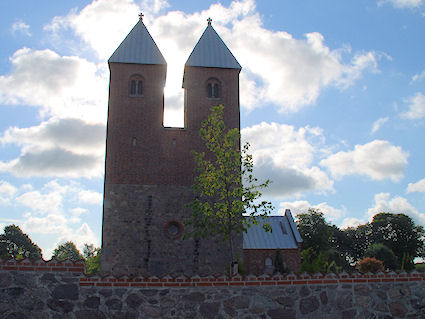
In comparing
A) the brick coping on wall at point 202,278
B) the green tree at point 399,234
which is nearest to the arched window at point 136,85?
the brick coping on wall at point 202,278

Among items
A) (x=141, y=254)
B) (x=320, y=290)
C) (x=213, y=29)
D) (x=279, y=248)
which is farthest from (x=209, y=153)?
(x=320, y=290)

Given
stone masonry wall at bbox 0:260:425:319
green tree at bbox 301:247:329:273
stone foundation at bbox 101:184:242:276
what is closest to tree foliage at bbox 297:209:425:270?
green tree at bbox 301:247:329:273

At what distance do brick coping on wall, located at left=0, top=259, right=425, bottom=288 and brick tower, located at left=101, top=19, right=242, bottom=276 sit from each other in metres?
11.0

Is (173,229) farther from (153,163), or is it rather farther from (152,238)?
(153,163)

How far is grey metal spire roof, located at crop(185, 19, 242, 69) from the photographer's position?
2247cm

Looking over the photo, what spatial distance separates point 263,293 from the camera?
838 cm

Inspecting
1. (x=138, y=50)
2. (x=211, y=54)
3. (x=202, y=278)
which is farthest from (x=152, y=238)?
(x=202, y=278)

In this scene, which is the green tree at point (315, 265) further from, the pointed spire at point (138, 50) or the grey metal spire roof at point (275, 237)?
the pointed spire at point (138, 50)

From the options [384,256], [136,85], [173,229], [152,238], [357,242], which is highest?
[136,85]

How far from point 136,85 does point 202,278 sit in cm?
1516

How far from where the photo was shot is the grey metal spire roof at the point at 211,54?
22467 mm

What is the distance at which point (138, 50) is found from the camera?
2247 cm

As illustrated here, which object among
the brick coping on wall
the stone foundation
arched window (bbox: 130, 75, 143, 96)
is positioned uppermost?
arched window (bbox: 130, 75, 143, 96)

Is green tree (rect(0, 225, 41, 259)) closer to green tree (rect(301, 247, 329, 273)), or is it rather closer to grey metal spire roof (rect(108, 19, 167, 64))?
green tree (rect(301, 247, 329, 273))
